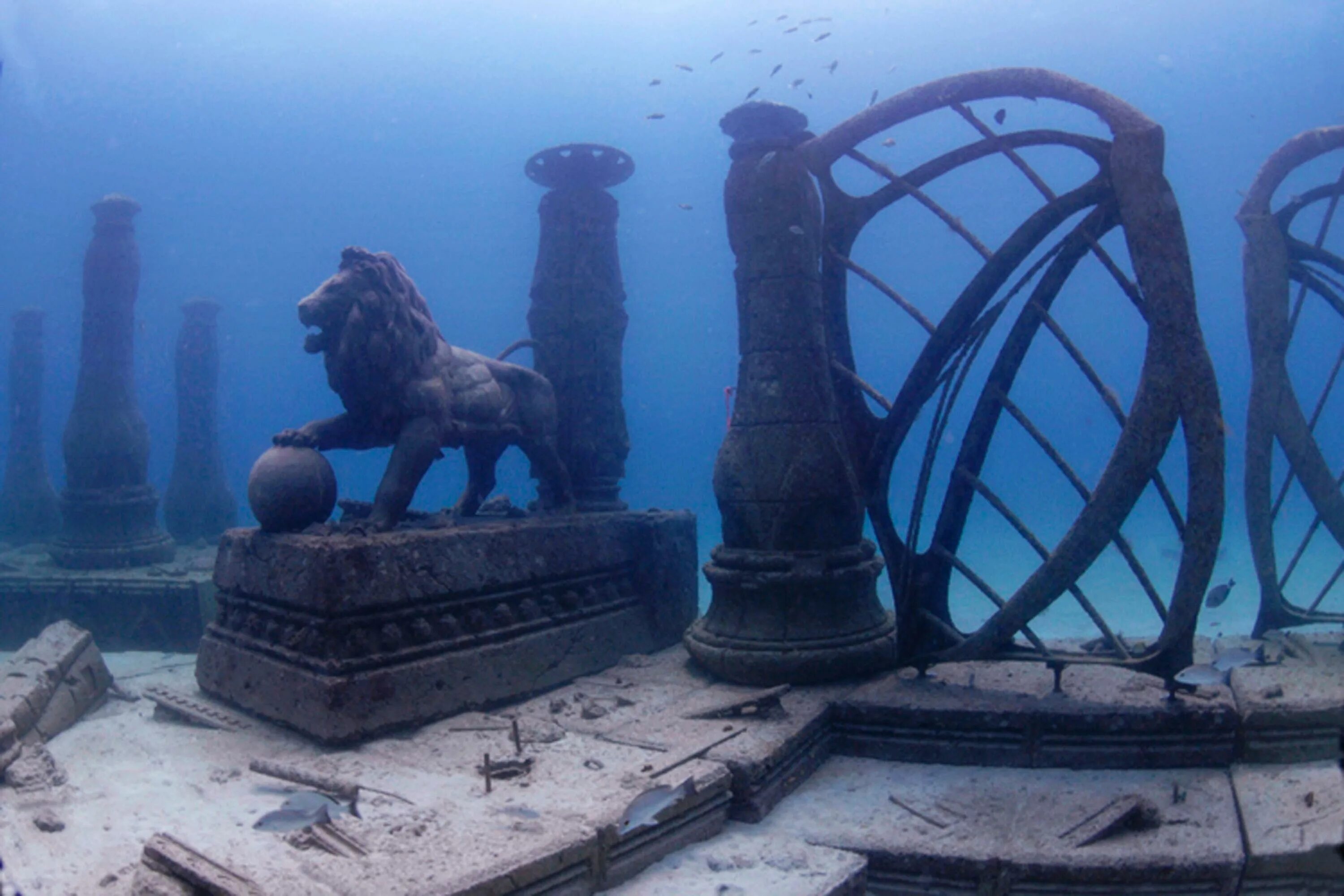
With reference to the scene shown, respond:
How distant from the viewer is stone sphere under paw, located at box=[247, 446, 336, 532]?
17.7 ft

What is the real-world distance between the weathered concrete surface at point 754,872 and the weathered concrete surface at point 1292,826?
5.43 feet

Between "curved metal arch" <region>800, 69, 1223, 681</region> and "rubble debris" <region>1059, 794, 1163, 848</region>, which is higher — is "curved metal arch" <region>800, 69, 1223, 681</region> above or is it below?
above

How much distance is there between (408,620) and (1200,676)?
4369 mm

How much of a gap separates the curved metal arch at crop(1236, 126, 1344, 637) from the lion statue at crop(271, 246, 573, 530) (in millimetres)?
5717

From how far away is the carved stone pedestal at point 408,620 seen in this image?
16.1 feet

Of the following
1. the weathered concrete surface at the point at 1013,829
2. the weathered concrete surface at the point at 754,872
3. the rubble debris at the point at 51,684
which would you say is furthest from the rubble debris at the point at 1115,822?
the rubble debris at the point at 51,684

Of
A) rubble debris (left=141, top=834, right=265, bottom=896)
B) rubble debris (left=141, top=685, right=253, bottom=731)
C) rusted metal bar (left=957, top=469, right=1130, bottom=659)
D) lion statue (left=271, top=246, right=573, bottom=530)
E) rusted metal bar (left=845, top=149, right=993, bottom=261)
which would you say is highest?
rusted metal bar (left=845, top=149, right=993, bottom=261)

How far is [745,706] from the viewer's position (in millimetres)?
5031

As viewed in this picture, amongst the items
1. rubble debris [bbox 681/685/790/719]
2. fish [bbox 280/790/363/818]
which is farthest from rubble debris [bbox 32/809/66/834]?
rubble debris [bbox 681/685/790/719]

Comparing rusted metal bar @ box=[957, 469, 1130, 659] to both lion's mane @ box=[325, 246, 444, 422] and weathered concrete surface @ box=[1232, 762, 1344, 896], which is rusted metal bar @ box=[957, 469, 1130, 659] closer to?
weathered concrete surface @ box=[1232, 762, 1344, 896]

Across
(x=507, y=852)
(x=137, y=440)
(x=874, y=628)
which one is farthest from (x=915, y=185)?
(x=137, y=440)

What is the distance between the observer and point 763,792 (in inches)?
167

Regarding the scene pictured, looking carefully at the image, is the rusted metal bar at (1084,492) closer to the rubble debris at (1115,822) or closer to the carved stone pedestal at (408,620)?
the rubble debris at (1115,822)

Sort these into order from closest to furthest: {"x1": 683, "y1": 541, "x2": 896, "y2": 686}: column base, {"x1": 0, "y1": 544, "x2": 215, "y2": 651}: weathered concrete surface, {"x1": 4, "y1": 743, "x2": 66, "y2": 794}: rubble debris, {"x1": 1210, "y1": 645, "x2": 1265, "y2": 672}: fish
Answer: {"x1": 4, "y1": 743, "x2": 66, "y2": 794}: rubble debris, {"x1": 1210, "y1": 645, "x2": 1265, "y2": 672}: fish, {"x1": 683, "y1": 541, "x2": 896, "y2": 686}: column base, {"x1": 0, "y1": 544, "x2": 215, "y2": 651}: weathered concrete surface
